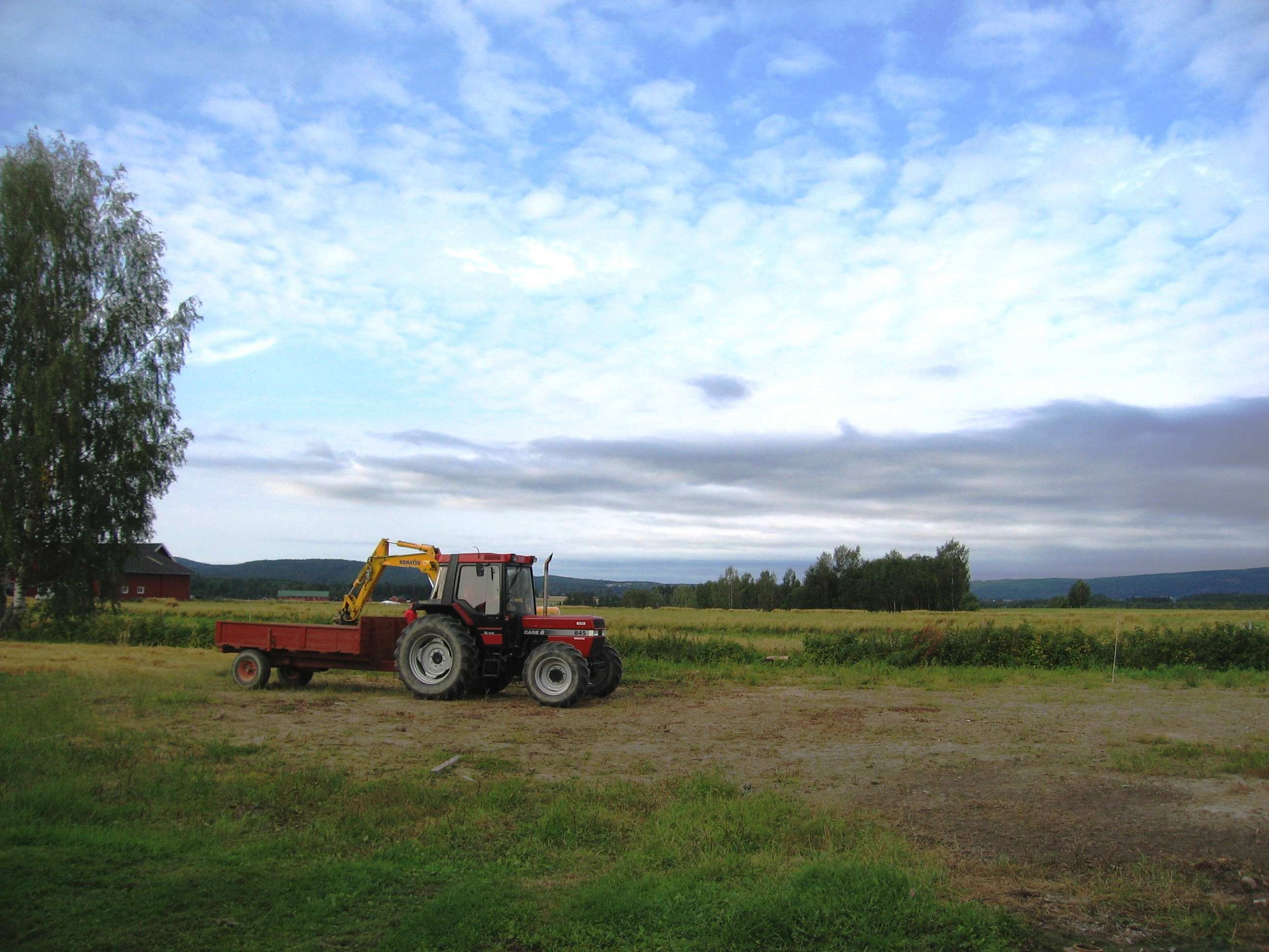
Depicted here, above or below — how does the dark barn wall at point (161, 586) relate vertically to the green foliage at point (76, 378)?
below

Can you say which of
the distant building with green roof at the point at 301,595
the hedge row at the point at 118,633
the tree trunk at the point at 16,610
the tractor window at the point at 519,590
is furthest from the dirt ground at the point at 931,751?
the distant building with green roof at the point at 301,595

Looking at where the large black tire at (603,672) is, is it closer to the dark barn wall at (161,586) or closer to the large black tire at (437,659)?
the large black tire at (437,659)

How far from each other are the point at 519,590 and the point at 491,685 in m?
1.85

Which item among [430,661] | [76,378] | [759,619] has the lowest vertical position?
[759,619]

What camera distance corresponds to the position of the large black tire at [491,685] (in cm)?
1619

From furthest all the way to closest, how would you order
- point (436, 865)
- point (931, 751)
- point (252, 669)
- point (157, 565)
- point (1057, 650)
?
point (157, 565) < point (1057, 650) < point (252, 669) < point (931, 751) < point (436, 865)

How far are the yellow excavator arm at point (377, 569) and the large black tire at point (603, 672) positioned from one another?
3.28 meters

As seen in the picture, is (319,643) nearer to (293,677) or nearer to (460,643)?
(293,677)

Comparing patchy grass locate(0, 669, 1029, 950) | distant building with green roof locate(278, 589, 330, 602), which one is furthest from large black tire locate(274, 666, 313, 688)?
distant building with green roof locate(278, 589, 330, 602)

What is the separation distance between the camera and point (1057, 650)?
2445cm

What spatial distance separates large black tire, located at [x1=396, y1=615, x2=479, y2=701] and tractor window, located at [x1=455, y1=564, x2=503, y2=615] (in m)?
0.49

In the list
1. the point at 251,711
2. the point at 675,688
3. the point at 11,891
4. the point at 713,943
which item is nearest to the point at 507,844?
the point at 713,943

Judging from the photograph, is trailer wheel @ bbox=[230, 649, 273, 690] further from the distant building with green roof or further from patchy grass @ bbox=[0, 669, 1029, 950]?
the distant building with green roof

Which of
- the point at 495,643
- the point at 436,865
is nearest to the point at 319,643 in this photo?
the point at 495,643
